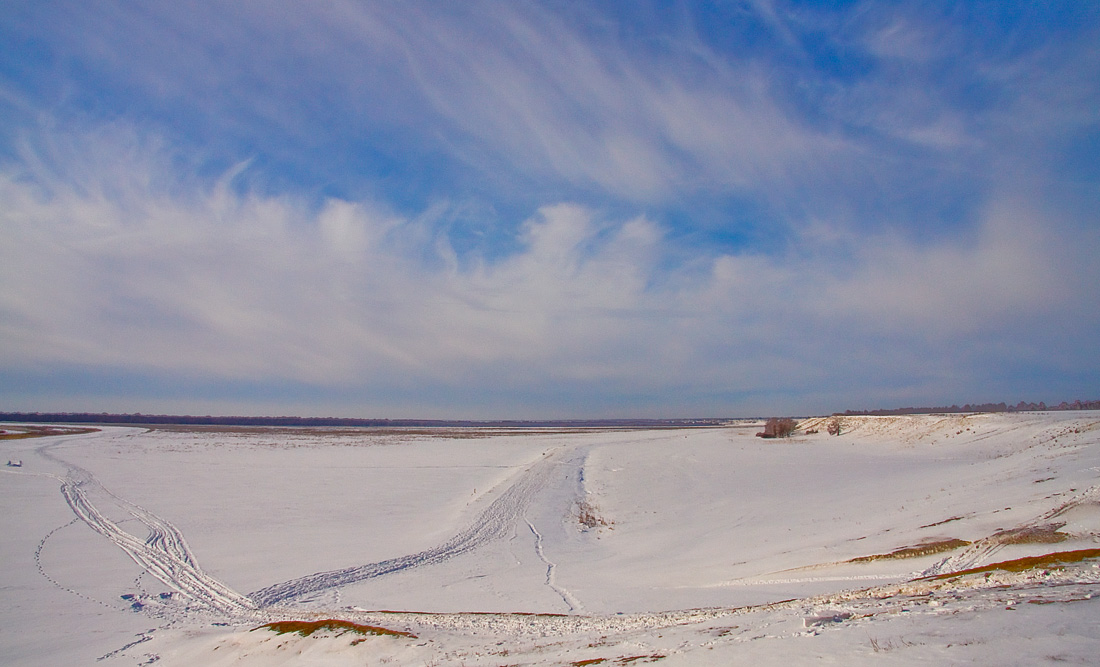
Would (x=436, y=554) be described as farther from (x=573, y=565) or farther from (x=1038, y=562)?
(x=1038, y=562)

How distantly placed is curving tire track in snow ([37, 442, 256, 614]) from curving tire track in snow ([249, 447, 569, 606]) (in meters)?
0.89

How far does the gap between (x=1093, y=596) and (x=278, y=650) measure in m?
13.3

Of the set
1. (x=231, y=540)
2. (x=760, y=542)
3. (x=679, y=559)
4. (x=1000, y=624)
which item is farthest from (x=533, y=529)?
(x=1000, y=624)

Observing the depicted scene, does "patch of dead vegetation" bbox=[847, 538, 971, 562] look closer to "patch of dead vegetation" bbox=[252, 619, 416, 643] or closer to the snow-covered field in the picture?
the snow-covered field

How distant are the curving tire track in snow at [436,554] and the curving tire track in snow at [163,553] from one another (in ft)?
2.93

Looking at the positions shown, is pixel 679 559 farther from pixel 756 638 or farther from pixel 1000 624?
pixel 1000 624

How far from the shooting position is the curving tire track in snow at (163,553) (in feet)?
48.1

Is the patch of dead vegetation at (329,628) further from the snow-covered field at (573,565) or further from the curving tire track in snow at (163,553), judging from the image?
the curving tire track in snow at (163,553)

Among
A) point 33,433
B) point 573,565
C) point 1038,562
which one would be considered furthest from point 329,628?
point 33,433

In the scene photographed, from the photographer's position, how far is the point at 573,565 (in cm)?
1767

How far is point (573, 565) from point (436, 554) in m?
4.80

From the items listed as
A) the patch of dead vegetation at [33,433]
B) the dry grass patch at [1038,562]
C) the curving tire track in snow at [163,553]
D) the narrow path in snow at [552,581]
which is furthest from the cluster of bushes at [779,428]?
the patch of dead vegetation at [33,433]

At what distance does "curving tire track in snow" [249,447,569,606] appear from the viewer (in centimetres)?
1521

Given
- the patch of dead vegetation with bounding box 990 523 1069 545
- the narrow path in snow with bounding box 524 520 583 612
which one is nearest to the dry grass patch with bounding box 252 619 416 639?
the narrow path in snow with bounding box 524 520 583 612
